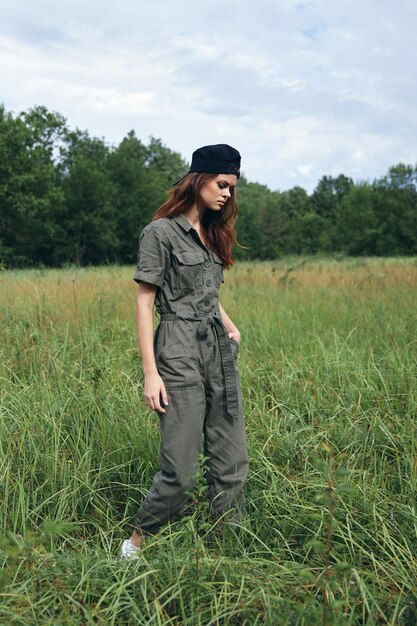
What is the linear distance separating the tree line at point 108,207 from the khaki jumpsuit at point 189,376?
23.8m

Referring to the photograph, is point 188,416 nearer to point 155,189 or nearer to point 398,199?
point 155,189

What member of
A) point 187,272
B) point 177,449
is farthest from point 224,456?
point 187,272

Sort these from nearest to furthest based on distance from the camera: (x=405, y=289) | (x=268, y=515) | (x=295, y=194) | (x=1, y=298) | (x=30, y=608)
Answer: (x=30, y=608), (x=268, y=515), (x=1, y=298), (x=405, y=289), (x=295, y=194)

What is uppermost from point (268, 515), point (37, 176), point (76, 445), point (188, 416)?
point (37, 176)

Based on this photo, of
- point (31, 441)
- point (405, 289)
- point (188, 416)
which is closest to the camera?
point (188, 416)

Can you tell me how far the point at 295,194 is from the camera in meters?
86.8

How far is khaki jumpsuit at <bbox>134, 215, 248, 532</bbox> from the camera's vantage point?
242 centimetres

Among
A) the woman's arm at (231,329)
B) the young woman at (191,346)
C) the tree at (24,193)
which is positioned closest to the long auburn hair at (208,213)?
the young woman at (191,346)

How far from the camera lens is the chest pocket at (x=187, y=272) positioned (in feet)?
8.24

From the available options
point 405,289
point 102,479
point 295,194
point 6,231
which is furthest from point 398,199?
point 102,479

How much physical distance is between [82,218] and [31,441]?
130 feet

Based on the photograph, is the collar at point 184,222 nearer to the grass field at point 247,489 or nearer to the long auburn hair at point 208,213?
A: the long auburn hair at point 208,213

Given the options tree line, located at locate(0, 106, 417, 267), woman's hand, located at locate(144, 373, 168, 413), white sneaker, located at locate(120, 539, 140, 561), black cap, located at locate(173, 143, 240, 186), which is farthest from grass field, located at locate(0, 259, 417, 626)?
tree line, located at locate(0, 106, 417, 267)

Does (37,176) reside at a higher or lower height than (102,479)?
higher
